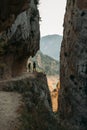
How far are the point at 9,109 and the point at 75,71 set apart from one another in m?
41.8

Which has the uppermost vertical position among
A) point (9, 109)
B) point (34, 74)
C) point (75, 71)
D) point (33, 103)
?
point (9, 109)

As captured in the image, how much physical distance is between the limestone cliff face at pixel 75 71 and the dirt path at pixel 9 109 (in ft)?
111

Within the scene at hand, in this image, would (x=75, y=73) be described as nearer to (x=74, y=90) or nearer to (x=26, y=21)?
(x=74, y=90)

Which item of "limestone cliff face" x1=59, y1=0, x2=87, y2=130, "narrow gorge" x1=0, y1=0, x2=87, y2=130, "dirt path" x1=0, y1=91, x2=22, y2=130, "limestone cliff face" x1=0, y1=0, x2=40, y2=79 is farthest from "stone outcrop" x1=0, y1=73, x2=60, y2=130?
"limestone cliff face" x1=59, y1=0, x2=87, y2=130

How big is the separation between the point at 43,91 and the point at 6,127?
15.5m

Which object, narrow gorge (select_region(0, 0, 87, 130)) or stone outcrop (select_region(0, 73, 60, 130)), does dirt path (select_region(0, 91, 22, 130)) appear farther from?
stone outcrop (select_region(0, 73, 60, 130))

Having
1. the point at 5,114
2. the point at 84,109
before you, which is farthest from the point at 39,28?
the point at 5,114

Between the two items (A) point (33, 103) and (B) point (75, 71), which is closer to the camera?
(A) point (33, 103)

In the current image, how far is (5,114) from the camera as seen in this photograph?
21.4 meters

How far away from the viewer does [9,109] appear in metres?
22.5

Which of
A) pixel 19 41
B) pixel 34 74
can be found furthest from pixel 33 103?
pixel 19 41

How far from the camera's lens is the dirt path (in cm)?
1944

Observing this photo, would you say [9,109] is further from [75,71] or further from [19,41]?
[75,71]

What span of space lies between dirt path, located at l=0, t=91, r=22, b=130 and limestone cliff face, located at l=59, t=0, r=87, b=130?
3390cm
